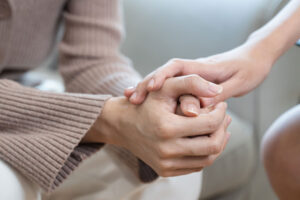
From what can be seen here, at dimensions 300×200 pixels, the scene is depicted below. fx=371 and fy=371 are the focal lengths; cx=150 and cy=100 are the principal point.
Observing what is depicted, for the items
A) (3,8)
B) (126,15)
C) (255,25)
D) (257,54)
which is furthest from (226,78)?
(126,15)

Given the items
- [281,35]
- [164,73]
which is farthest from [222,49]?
[164,73]

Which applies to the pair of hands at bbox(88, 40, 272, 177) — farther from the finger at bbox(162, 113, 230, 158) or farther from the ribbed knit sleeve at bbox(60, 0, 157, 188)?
the ribbed knit sleeve at bbox(60, 0, 157, 188)

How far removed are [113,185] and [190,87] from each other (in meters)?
0.23

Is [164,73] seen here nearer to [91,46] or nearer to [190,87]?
[190,87]

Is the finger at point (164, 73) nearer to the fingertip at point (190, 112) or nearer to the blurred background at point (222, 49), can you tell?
the fingertip at point (190, 112)

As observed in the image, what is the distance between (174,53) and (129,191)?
1.40 feet

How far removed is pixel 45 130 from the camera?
1.69 feet

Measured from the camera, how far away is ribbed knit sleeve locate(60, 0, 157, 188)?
27.4 inches

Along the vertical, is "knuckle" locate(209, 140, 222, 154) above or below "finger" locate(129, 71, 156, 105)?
below

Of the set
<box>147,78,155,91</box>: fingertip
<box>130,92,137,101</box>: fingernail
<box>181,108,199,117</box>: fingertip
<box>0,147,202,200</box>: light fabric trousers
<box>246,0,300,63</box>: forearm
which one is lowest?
<box>0,147,202,200</box>: light fabric trousers

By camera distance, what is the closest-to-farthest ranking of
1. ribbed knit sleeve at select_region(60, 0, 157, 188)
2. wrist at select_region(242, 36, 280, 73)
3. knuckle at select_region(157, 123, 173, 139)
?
knuckle at select_region(157, 123, 173, 139) → wrist at select_region(242, 36, 280, 73) → ribbed knit sleeve at select_region(60, 0, 157, 188)

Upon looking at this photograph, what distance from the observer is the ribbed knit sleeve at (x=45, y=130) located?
1.57ft

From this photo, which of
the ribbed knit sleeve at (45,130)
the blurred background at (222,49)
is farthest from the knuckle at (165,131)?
the blurred background at (222,49)

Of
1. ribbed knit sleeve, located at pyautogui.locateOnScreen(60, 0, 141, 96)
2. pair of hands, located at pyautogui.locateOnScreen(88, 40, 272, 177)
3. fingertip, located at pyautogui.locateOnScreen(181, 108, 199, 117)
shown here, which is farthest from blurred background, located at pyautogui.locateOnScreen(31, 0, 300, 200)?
fingertip, located at pyautogui.locateOnScreen(181, 108, 199, 117)
